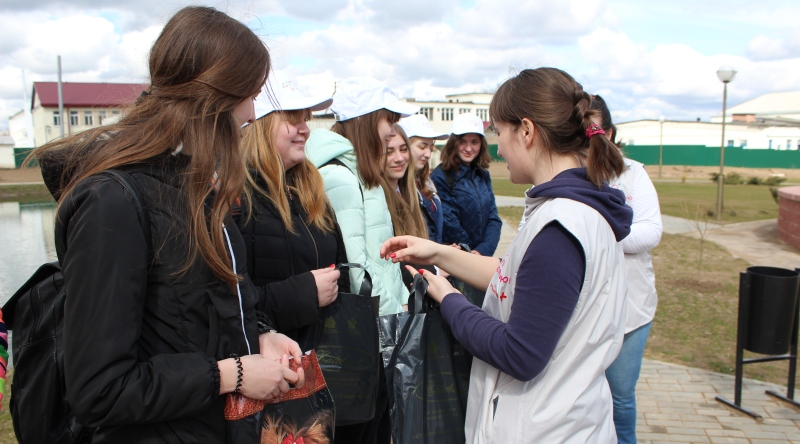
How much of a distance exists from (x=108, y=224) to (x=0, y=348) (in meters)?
0.48

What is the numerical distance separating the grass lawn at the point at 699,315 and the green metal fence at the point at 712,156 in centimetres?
4337

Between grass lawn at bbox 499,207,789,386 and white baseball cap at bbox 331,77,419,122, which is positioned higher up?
white baseball cap at bbox 331,77,419,122

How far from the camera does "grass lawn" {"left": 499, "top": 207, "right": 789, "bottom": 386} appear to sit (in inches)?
208

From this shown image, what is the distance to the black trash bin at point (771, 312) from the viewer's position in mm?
4051

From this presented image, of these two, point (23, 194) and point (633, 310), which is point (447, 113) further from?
point (633, 310)

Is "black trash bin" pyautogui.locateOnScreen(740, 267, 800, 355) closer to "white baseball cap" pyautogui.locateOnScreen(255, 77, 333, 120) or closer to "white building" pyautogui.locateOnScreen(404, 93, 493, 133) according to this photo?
"white baseball cap" pyautogui.locateOnScreen(255, 77, 333, 120)

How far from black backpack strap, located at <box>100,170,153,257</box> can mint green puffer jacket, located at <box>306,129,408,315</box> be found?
144 cm

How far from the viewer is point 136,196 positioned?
1.34 meters

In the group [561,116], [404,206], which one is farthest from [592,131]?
[404,206]

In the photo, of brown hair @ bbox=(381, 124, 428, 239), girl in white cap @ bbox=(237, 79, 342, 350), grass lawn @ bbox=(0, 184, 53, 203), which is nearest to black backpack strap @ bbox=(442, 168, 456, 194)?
brown hair @ bbox=(381, 124, 428, 239)

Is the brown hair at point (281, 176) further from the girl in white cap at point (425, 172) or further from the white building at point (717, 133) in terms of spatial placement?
the white building at point (717, 133)

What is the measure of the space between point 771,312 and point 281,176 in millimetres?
3503

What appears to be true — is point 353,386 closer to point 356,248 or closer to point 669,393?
point 356,248

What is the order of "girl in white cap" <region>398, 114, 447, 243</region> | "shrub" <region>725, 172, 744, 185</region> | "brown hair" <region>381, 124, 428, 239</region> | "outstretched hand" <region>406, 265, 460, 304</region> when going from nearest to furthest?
"outstretched hand" <region>406, 265, 460, 304</region> < "brown hair" <region>381, 124, 428, 239</region> < "girl in white cap" <region>398, 114, 447, 243</region> < "shrub" <region>725, 172, 744, 185</region>
